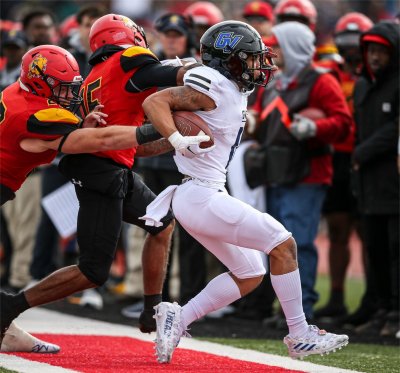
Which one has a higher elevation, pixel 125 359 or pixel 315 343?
pixel 315 343

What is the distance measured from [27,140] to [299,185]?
9.34ft

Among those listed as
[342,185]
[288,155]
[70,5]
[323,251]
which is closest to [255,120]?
[288,155]

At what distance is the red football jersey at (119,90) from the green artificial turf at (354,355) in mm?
1498

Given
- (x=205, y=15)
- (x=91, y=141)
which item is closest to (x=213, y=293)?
(x=91, y=141)

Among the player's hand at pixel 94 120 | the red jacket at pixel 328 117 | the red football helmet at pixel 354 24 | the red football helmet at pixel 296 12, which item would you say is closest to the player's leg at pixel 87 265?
the player's hand at pixel 94 120

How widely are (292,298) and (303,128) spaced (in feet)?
8.07

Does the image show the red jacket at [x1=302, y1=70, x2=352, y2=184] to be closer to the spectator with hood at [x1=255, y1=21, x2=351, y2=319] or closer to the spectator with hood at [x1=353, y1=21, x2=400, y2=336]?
the spectator with hood at [x1=255, y1=21, x2=351, y2=319]

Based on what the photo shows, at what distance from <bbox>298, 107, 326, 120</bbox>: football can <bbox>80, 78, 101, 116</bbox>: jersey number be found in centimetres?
224

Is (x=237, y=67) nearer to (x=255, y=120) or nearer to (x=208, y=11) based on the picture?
(x=255, y=120)

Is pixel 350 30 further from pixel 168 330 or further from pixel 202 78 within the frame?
pixel 168 330

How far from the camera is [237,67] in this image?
5797mm

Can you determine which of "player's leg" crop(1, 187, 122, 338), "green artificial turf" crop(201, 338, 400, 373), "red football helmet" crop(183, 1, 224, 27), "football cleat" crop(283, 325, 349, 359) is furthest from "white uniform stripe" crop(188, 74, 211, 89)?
"red football helmet" crop(183, 1, 224, 27)

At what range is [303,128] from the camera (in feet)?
26.1

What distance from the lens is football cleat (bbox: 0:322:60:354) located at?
20.4 ft
